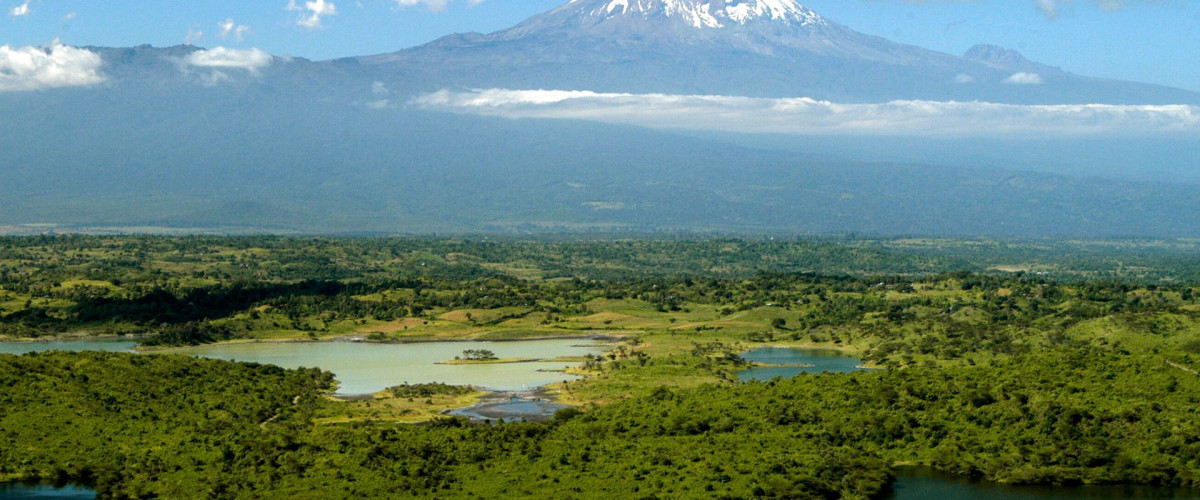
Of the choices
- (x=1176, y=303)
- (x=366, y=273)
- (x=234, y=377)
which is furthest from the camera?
(x=366, y=273)

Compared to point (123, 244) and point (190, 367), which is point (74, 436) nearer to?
point (190, 367)

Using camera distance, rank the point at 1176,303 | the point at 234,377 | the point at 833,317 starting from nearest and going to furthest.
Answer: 1. the point at 234,377
2. the point at 1176,303
3. the point at 833,317

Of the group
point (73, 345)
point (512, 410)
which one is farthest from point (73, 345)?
point (512, 410)

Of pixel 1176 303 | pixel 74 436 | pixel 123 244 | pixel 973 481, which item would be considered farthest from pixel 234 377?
pixel 123 244

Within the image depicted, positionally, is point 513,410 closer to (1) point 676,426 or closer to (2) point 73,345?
(1) point 676,426

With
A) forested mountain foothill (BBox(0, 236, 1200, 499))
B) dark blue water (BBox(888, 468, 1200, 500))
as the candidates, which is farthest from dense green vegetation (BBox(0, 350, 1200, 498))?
dark blue water (BBox(888, 468, 1200, 500))

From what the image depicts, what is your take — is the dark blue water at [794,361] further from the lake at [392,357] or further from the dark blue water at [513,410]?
the dark blue water at [513,410]

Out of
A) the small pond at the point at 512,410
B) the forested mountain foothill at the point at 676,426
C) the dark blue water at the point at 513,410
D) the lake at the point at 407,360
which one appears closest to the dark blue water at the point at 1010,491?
the forested mountain foothill at the point at 676,426
